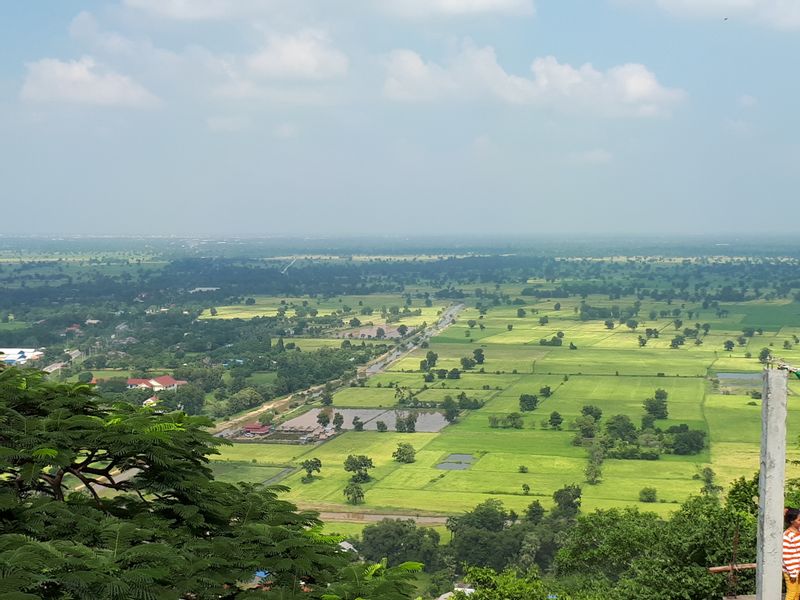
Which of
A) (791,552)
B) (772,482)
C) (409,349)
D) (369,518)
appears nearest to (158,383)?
(409,349)

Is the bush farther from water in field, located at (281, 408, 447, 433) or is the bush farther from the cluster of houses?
the cluster of houses

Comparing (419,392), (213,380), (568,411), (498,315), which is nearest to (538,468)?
(568,411)

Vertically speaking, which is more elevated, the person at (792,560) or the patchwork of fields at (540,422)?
the person at (792,560)

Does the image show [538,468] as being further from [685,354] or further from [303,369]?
[685,354]

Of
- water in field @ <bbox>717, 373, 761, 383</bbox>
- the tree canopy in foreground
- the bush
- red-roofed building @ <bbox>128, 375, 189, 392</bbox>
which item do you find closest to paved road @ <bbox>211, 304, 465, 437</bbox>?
red-roofed building @ <bbox>128, 375, 189, 392</bbox>

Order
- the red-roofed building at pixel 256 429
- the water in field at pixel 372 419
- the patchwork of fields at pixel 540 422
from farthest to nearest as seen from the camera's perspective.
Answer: the water in field at pixel 372 419 < the red-roofed building at pixel 256 429 < the patchwork of fields at pixel 540 422

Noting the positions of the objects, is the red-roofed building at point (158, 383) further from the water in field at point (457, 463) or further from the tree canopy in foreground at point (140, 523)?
the tree canopy in foreground at point (140, 523)

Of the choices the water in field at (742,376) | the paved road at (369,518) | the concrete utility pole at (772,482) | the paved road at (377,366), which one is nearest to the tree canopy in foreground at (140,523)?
the concrete utility pole at (772,482)
